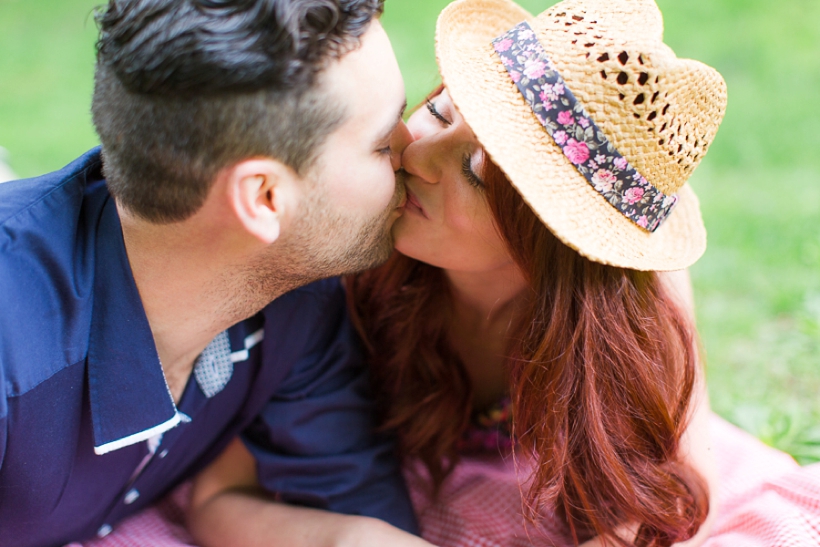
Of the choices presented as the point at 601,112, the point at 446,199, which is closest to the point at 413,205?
the point at 446,199

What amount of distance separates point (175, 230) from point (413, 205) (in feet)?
1.86

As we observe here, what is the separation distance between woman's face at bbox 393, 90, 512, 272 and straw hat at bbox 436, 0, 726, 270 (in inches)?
5.5

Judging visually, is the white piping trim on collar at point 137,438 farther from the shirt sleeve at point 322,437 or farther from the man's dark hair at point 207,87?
the man's dark hair at point 207,87

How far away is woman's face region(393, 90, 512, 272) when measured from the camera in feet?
5.81

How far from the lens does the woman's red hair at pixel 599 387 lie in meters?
1.77

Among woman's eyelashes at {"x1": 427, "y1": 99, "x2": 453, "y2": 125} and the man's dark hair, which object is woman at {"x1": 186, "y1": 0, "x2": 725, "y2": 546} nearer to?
woman's eyelashes at {"x1": 427, "y1": 99, "x2": 453, "y2": 125}

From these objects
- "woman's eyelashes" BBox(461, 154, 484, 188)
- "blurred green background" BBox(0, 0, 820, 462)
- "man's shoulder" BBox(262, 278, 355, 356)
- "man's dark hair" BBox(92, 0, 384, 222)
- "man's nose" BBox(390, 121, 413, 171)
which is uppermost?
"man's dark hair" BBox(92, 0, 384, 222)

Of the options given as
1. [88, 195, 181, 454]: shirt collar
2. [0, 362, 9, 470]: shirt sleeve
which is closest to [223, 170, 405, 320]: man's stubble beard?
[88, 195, 181, 454]: shirt collar

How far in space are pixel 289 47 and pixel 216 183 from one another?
32 cm

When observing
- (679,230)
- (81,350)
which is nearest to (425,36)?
(679,230)

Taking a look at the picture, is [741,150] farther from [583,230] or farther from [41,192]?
[41,192]

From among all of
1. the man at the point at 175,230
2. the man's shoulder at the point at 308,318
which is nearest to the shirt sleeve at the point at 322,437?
the man's shoulder at the point at 308,318

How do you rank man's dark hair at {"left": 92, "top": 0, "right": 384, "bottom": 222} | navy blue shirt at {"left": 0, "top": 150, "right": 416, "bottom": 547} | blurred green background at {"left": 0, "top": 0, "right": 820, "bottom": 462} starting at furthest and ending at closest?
blurred green background at {"left": 0, "top": 0, "right": 820, "bottom": 462} < navy blue shirt at {"left": 0, "top": 150, "right": 416, "bottom": 547} < man's dark hair at {"left": 92, "top": 0, "right": 384, "bottom": 222}

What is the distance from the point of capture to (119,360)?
1.69 metres
